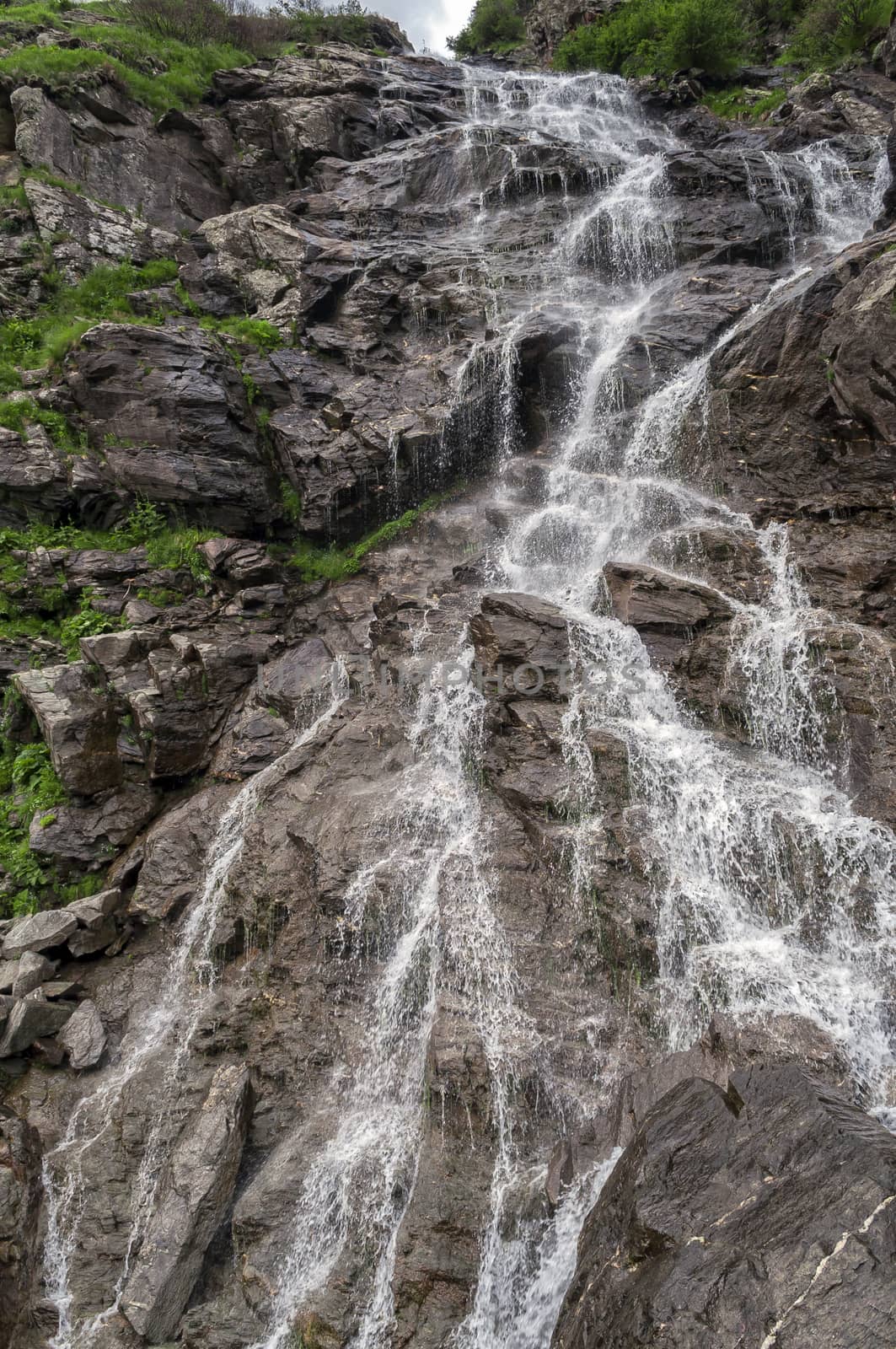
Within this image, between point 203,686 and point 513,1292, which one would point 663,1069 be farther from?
point 203,686

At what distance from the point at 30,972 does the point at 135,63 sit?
88.8ft

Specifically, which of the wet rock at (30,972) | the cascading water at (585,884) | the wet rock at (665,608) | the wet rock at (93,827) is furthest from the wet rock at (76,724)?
the wet rock at (665,608)

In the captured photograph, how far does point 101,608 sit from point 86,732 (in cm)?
289

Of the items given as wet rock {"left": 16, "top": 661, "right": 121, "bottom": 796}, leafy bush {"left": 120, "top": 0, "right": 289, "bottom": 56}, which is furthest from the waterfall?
leafy bush {"left": 120, "top": 0, "right": 289, "bottom": 56}

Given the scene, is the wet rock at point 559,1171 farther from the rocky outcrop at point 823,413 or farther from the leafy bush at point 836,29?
the leafy bush at point 836,29

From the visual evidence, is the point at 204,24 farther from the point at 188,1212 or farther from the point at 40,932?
the point at 188,1212

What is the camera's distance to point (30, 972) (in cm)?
870

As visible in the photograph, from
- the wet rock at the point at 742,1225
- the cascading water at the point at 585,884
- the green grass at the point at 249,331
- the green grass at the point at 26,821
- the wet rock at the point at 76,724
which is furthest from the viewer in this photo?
the green grass at the point at 249,331

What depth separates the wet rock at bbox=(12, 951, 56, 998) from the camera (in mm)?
8609

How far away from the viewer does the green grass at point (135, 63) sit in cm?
1970

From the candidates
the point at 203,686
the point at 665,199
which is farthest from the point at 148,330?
the point at 665,199

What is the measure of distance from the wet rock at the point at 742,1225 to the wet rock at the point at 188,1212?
353 cm

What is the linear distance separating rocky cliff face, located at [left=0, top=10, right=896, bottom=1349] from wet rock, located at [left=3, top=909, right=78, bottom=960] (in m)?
0.05

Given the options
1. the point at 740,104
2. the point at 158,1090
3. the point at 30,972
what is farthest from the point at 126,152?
the point at 158,1090
